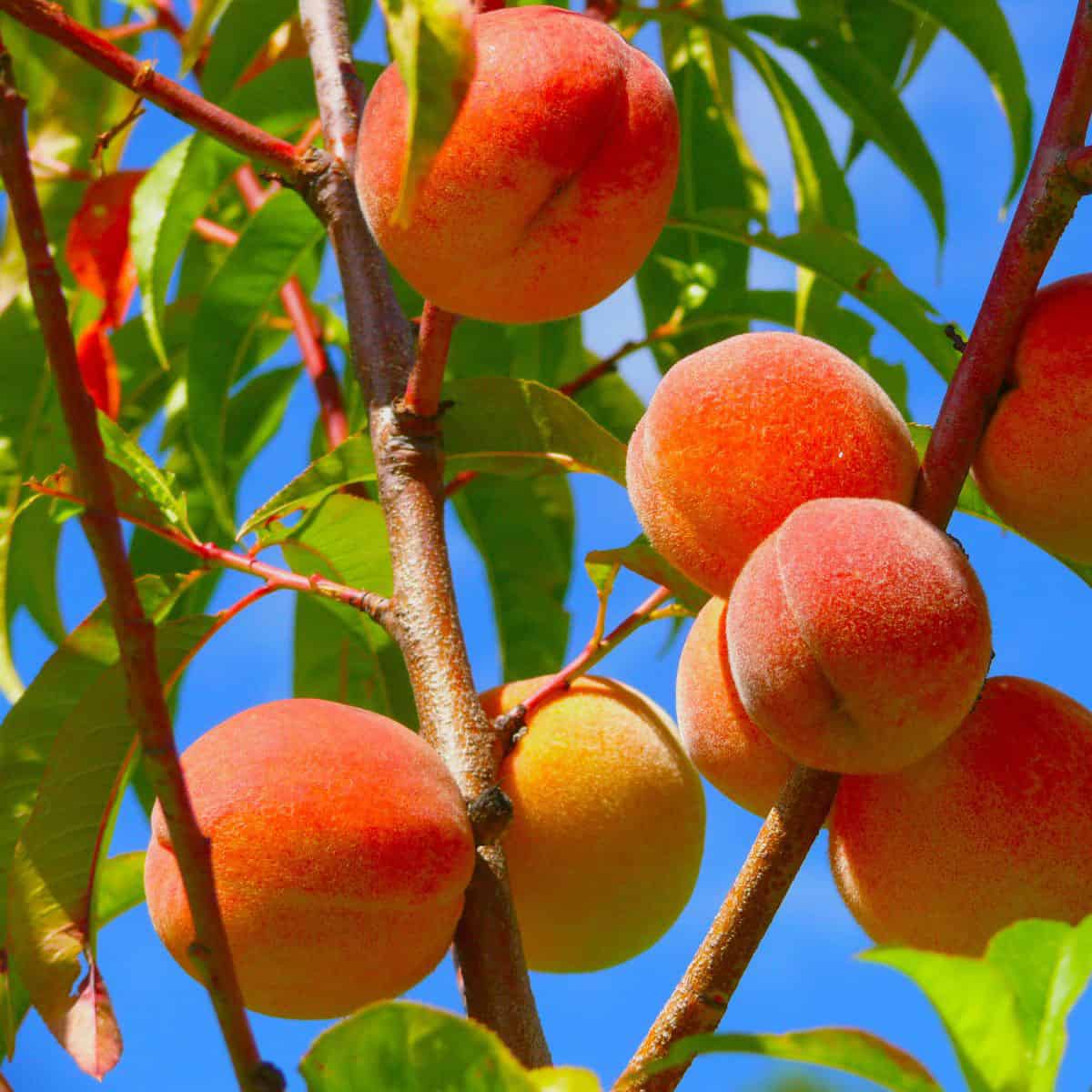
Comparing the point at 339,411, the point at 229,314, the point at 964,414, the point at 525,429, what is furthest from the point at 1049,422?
the point at 339,411

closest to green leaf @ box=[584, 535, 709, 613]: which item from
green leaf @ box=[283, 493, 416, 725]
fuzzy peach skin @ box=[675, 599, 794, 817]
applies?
fuzzy peach skin @ box=[675, 599, 794, 817]

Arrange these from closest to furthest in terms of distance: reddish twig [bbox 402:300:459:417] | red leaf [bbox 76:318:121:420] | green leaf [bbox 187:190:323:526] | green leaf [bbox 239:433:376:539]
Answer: reddish twig [bbox 402:300:459:417] < green leaf [bbox 239:433:376:539] < green leaf [bbox 187:190:323:526] < red leaf [bbox 76:318:121:420]

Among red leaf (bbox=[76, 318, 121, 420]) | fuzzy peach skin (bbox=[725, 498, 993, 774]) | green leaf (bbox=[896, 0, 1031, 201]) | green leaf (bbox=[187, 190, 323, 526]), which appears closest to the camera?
fuzzy peach skin (bbox=[725, 498, 993, 774])

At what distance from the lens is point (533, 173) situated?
0.85 metres

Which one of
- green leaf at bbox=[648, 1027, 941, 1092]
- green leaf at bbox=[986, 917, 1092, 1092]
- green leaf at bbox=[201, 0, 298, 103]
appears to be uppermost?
green leaf at bbox=[201, 0, 298, 103]

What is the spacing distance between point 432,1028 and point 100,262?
59.3 inches

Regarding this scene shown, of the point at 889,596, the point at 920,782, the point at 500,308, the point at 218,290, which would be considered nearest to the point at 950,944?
the point at 920,782

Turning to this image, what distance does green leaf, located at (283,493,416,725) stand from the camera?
1.34m

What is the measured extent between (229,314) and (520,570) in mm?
521

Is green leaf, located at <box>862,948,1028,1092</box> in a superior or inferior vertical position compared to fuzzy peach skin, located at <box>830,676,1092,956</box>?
inferior

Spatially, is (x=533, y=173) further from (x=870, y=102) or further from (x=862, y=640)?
(x=870, y=102)

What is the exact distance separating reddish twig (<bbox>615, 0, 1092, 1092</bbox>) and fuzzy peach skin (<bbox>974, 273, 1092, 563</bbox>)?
1 centimetres

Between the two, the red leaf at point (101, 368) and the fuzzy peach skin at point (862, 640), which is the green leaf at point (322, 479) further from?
the red leaf at point (101, 368)

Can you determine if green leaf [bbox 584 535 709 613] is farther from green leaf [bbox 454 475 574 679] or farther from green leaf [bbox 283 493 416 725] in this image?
green leaf [bbox 454 475 574 679]
